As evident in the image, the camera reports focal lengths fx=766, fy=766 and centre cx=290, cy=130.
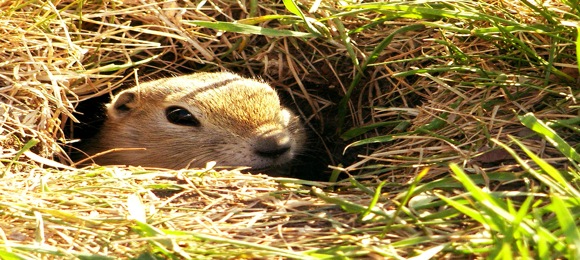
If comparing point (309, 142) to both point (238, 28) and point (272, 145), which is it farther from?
point (238, 28)

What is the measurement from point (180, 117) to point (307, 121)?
1.08 m

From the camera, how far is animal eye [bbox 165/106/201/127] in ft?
16.2

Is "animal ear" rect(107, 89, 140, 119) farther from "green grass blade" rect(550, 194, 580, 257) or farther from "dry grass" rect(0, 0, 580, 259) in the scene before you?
"green grass blade" rect(550, 194, 580, 257)

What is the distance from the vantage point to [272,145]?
457 centimetres

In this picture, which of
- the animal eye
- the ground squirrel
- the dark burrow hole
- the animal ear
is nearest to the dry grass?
the dark burrow hole

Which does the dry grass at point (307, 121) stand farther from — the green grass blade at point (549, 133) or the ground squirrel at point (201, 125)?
the ground squirrel at point (201, 125)

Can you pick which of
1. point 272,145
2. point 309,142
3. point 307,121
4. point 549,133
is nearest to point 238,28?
point 272,145

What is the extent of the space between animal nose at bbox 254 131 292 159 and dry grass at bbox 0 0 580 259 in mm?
525

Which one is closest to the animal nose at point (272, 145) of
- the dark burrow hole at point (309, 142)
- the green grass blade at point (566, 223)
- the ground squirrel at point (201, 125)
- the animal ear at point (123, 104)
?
the ground squirrel at point (201, 125)

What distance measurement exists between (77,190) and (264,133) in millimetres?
1475

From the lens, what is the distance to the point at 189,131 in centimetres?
490

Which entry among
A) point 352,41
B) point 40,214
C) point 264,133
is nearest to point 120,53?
point 264,133

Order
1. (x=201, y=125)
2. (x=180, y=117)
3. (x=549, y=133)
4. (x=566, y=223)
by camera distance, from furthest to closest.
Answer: (x=180, y=117) → (x=201, y=125) → (x=549, y=133) → (x=566, y=223)

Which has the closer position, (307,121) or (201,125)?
(201,125)
